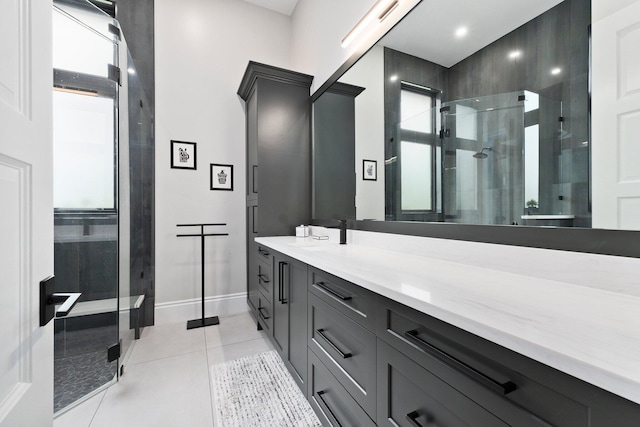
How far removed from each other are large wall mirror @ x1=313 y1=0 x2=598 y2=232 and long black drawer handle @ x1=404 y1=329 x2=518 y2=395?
621 mm

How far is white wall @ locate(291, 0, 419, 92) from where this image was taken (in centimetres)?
189

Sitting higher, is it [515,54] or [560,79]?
[515,54]

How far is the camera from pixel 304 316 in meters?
1.54

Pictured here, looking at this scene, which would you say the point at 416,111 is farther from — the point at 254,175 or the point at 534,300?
the point at 254,175

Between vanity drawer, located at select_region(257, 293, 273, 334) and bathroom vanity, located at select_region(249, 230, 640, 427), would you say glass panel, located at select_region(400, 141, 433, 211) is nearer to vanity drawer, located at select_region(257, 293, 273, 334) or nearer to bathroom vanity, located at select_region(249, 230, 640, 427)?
bathroom vanity, located at select_region(249, 230, 640, 427)

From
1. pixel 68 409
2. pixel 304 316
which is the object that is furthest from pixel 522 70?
pixel 68 409

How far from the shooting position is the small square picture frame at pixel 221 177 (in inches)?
122

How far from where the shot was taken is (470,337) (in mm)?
628

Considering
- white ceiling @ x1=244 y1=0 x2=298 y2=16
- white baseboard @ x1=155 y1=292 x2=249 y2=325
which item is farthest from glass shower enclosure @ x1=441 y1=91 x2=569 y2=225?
white ceiling @ x1=244 y1=0 x2=298 y2=16

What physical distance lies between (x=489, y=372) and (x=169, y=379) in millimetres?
2071

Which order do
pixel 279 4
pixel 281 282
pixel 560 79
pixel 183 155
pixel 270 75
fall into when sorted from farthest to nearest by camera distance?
pixel 279 4, pixel 183 155, pixel 270 75, pixel 281 282, pixel 560 79

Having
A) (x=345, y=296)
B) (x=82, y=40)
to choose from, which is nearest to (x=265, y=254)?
(x=345, y=296)

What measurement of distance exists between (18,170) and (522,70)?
1505 millimetres

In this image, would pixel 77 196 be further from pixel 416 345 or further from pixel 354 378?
pixel 416 345
